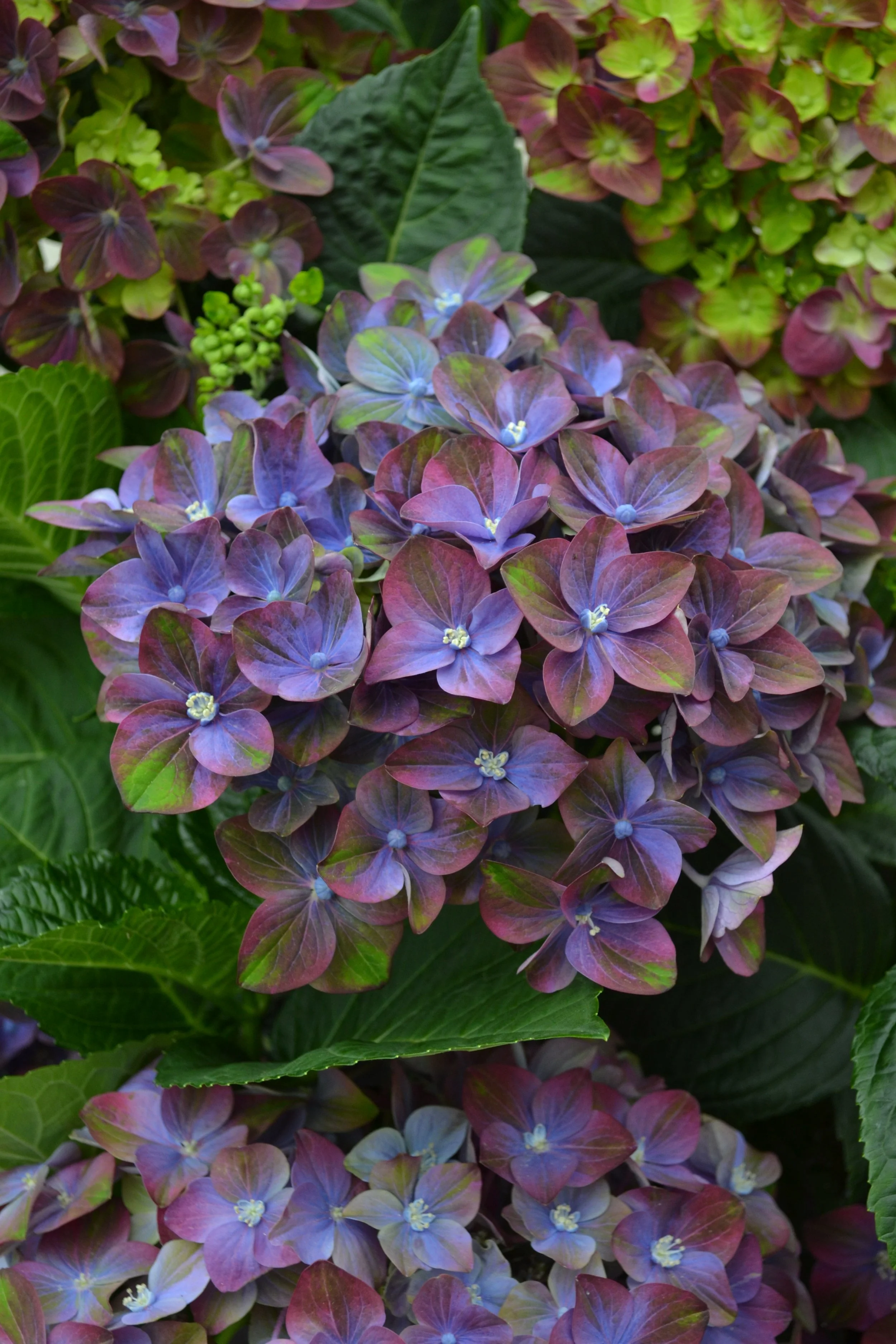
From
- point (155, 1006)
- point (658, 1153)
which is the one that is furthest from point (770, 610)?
point (155, 1006)

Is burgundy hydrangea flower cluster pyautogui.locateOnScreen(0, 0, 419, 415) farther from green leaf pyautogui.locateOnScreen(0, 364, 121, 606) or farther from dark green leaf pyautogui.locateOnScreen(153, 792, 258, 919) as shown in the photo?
dark green leaf pyautogui.locateOnScreen(153, 792, 258, 919)

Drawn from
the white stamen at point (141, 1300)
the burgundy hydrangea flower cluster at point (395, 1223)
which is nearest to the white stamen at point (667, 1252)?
the burgundy hydrangea flower cluster at point (395, 1223)

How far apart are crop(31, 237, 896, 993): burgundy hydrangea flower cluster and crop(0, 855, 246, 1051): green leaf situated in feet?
0.31

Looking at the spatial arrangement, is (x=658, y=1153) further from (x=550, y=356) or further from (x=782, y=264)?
(x=782, y=264)

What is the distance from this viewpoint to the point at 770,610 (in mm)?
537

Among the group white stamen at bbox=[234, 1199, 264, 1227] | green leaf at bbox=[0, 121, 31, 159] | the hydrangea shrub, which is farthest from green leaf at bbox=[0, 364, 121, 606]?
white stamen at bbox=[234, 1199, 264, 1227]

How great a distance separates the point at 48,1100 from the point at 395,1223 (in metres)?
0.20

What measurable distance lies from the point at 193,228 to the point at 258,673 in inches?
14.4

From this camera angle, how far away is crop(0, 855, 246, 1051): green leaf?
1.94 ft

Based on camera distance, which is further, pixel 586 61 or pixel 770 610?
pixel 586 61

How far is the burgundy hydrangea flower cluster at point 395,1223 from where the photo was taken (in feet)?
1.79

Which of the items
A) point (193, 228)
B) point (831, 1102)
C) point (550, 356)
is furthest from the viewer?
point (831, 1102)

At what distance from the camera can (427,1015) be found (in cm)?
62

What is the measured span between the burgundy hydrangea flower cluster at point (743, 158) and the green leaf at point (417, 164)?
0.04 meters
